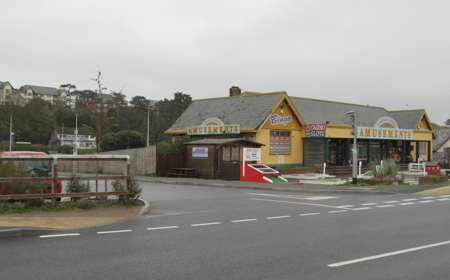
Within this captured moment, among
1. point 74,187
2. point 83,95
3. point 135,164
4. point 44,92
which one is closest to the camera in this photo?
point 74,187

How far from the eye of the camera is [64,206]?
43.5 ft

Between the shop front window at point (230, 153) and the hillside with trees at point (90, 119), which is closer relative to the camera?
the shop front window at point (230, 153)

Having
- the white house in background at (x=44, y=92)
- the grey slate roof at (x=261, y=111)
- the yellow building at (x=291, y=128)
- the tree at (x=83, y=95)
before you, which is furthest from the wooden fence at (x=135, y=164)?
the white house in background at (x=44, y=92)

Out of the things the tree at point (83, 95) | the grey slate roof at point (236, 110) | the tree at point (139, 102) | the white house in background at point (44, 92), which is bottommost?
the grey slate roof at point (236, 110)

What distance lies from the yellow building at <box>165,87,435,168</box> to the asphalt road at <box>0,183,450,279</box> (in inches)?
821

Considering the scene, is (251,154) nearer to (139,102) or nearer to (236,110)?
(236,110)

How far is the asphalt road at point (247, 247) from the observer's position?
23.6 ft

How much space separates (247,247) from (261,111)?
27.4 metres

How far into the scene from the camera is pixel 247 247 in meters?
9.03

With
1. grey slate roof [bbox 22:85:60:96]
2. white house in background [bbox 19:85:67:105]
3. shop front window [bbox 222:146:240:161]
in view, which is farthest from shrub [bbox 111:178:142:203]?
grey slate roof [bbox 22:85:60:96]

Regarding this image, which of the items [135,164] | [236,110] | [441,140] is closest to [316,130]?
[236,110]

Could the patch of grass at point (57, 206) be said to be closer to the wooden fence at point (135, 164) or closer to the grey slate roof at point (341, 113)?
the wooden fence at point (135, 164)

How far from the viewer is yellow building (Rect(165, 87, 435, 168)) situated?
35625 millimetres

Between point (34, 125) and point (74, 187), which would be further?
point (34, 125)
